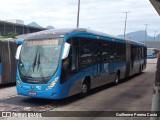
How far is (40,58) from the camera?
11.9m

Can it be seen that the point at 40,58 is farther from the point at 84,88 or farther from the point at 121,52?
the point at 121,52

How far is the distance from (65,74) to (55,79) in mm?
458

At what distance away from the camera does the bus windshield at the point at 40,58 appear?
459 inches

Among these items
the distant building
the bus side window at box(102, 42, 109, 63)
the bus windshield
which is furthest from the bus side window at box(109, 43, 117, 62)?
the distant building

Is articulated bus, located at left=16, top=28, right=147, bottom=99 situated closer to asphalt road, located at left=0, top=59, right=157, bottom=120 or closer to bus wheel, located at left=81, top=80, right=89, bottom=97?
bus wheel, located at left=81, top=80, right=89, bottom=97

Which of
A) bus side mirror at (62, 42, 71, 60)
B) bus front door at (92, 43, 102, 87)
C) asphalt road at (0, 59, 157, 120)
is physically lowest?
asphalt road at (0, 59, 157, 120)

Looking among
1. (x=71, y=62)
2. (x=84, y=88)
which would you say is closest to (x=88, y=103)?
(x=84, y=88)

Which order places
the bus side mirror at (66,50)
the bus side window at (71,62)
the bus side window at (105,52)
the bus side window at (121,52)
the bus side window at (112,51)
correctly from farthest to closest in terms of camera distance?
the bus side window at (121,52) → the bus side window at (112,51) → the bus side window at (105,52) → the bus side window at (71,62) → the bus side mirror at (66,50)

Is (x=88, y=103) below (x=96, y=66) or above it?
below

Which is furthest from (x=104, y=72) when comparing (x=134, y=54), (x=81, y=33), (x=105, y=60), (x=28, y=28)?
(x=28, y=28)

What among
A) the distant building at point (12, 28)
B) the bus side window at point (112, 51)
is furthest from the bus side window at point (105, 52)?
the distant building at point (12, 28)

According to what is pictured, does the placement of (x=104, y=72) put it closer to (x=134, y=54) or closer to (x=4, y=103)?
(x=4, y=103)

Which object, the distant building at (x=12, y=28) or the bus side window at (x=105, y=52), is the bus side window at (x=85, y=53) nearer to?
the bus side window at (x=105, y=52)

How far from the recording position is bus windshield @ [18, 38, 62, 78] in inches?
459
